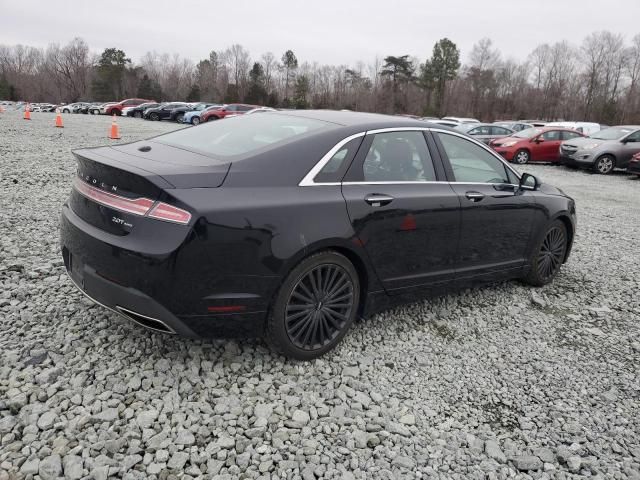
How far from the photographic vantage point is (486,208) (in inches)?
163

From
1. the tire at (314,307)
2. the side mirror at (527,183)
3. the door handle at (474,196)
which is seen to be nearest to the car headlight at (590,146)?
the side mirror at (527,183)

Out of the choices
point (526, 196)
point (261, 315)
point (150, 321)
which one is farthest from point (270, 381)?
point (526, 196)

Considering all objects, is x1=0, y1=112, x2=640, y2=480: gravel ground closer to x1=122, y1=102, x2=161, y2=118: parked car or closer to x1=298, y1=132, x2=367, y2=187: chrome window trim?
x1=298, y1=132, x2=367, y2=187: chrome window trim

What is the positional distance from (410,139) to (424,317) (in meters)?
1.46

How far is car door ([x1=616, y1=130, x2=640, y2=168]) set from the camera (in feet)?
53.5

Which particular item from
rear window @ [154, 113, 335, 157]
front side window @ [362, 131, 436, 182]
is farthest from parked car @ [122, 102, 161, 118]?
front side window @ [362, 131, 436, 182]

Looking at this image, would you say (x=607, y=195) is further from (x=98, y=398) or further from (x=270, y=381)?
(x=98, y=398)

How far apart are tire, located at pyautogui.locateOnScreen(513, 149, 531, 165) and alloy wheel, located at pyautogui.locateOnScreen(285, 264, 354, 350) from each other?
16258mm

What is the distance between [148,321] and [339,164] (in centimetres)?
153

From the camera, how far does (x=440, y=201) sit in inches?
148

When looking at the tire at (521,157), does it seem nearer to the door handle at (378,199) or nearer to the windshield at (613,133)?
the windshield at (613,133)

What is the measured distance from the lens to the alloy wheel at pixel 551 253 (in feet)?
16.3

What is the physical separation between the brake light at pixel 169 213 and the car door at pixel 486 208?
2219 mm

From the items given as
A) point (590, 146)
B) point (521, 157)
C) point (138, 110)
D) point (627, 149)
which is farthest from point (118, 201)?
point (138, 110)
